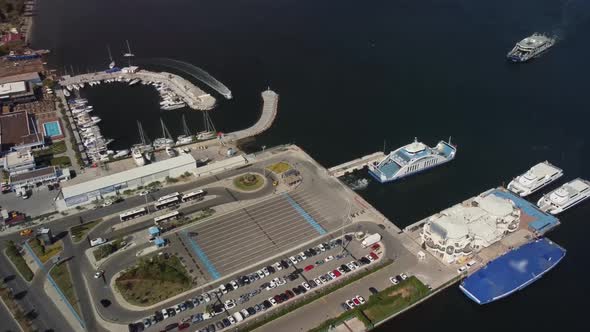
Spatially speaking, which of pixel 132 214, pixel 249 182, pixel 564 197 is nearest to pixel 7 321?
pixel 132 214

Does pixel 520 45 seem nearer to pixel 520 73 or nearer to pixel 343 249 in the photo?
pixel 520 73

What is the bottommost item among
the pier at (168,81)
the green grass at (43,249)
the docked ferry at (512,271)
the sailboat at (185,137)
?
the docked ferry at (512,271)

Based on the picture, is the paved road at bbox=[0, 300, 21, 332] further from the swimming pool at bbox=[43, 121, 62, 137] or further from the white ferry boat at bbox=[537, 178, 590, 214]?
the white ferry boat at bbox=[537, 178, 590, 214]

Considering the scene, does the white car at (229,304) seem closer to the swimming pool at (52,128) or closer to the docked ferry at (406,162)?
the docked ferry at (406,162)

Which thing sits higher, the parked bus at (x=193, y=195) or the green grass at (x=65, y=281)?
the parked bus at (x=193, y=195)

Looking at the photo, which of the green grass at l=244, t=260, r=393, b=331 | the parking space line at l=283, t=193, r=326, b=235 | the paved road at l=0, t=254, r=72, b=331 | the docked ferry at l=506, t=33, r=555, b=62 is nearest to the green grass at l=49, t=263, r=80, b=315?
the paved road at l=0, t=254, r=72, b=331

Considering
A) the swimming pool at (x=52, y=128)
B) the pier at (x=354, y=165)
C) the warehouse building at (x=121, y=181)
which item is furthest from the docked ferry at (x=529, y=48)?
the swimming pool at (x=52, y=128)

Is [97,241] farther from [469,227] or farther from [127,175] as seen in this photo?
[469,227]

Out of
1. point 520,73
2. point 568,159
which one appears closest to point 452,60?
A: point 520,73
